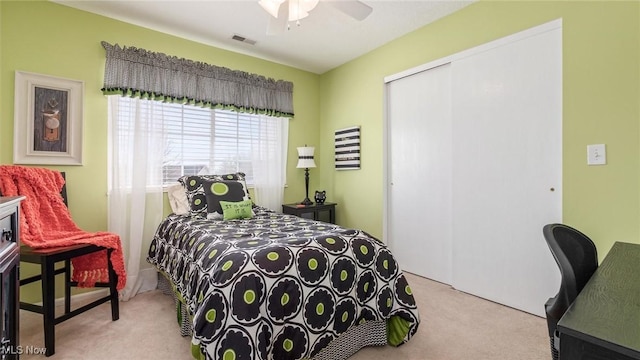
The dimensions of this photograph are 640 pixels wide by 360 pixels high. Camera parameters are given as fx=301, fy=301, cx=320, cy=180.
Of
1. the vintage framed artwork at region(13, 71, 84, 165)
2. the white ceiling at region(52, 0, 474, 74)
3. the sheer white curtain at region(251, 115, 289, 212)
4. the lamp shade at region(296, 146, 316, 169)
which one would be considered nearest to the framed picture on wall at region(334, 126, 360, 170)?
the lamp shade at region(296, 146, 316, 169)

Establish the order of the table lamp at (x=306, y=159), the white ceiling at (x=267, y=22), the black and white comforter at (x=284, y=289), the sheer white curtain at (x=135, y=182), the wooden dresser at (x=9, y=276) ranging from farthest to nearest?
1. the table lamp at (x=306, y=159)
2. the sheer white curtain at (x=135, y=182)
3. the white ceiling at (x=267, y=22)
4. the black and white comforter at (x=284, y=289)
5. the wooden dresser at (x=9, y=276)

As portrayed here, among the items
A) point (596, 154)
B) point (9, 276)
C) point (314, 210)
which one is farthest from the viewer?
point (314, 210)

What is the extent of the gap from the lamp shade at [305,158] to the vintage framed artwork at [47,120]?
214 cm

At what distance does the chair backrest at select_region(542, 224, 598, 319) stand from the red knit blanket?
2495mm

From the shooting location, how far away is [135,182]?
2.70m

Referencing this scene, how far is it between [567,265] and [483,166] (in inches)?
66.2

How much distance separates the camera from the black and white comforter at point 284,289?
52.3 inches

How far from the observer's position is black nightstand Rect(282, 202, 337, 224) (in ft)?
11.3

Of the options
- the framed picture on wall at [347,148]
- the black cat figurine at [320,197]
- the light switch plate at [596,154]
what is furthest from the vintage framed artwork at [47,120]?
the light switch plate at [596,154]

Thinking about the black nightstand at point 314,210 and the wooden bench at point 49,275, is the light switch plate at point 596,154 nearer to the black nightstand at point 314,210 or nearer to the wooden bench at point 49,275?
the black nightstand at point 314,210

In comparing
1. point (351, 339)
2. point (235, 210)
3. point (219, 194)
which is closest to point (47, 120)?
point (219, 194)

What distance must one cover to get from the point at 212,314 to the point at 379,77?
292cm

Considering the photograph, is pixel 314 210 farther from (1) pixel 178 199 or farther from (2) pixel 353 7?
(2) pixel 353 7

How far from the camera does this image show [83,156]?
2523mm
